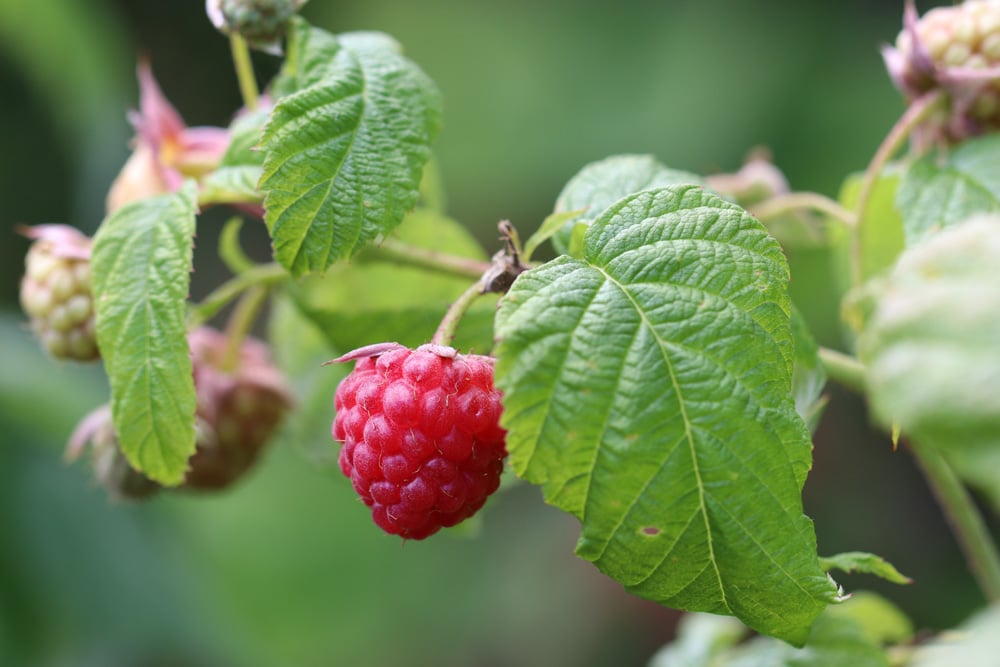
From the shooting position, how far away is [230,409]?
41.2 inches

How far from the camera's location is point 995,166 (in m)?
0.83

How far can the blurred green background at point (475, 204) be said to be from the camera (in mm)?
2744

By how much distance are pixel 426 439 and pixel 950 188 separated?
1.52 ft

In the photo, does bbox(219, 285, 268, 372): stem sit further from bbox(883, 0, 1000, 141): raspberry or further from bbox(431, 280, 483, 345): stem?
bbox(883, 0, 1000, 141): raspberry

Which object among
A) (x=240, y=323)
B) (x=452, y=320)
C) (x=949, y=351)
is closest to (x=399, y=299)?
(x=240, y=323)

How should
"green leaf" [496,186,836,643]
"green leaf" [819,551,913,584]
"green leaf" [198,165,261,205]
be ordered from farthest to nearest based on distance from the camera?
1. "green leaf" [198,165,261,205]
2. "green leaf" [819,551,913,584]
3. "green leaf" [496,186,836,643]

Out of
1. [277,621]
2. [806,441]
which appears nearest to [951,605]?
[277,621]

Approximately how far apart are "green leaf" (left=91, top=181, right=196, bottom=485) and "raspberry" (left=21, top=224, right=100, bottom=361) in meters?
0.11

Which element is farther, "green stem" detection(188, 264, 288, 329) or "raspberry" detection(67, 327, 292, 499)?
"raspberry" detection(67, 327, 292, 499)

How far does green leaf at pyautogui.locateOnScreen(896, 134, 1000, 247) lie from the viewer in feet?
2.62

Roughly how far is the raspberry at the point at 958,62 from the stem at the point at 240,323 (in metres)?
0.56

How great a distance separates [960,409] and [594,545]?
0.77 ft

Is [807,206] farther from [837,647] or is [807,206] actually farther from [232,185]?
[232,185]

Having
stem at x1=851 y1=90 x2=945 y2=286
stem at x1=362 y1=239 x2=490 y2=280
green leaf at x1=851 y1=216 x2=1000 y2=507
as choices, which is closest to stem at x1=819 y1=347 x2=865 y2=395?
stem at x1=851 y1=90 x2=945 y2=286
